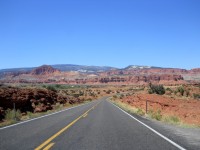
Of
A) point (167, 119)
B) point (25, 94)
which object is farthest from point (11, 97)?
point (167, 119)

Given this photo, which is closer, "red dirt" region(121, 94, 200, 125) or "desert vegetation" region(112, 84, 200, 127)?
"desert vegetation" region(112, 84, 200, 127)

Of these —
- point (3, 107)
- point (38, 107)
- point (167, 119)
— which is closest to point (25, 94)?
point (38, 107)

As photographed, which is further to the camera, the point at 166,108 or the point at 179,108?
the point at 166,108

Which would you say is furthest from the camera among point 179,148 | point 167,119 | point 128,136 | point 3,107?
point 3,107

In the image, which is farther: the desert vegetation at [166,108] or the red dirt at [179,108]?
the red dirt at [179,108]

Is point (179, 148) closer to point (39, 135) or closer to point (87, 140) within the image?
point (87, 140)

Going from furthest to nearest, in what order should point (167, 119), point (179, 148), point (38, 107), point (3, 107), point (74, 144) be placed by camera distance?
point (38, 107) < point (3, 107) < point (167, 119) < point (74, 144) < point (179, 148)

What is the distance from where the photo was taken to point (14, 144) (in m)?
10.3

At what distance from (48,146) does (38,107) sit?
26072 millimetres

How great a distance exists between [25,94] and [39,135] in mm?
25317

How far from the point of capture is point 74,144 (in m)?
10.2

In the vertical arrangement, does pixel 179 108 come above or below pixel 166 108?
above

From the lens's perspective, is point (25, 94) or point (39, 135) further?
point (25, 94)

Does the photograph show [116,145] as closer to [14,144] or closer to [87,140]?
[87,140]
